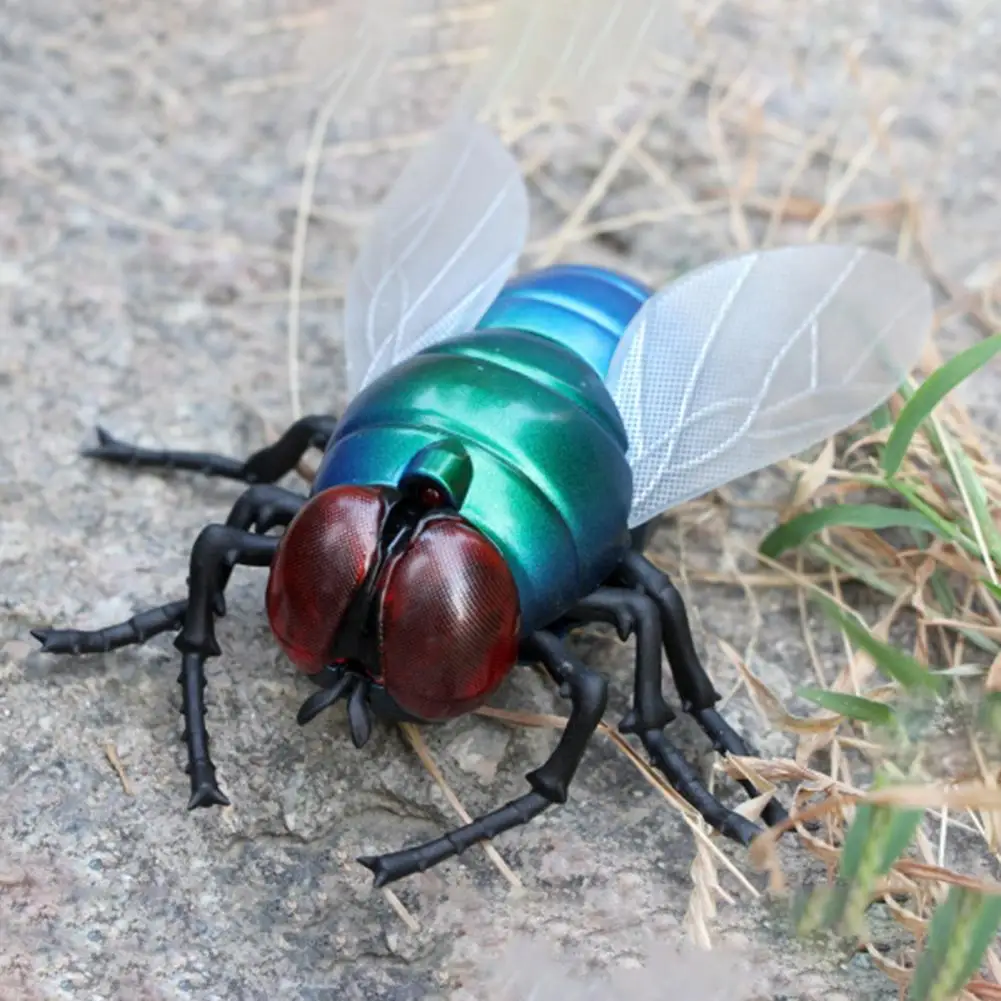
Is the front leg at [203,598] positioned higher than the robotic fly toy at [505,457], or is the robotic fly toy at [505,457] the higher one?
the robotic fly toy at [505,457]

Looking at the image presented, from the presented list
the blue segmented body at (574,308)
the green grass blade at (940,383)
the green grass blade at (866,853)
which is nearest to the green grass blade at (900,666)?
the green grass blade at (866,853)

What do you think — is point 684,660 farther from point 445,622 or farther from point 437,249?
point 437,249

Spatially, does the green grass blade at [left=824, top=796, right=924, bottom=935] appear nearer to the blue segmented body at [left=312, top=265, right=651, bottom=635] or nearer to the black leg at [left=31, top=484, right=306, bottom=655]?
the blue segmented body at [left=312, top=265, right=651, bottom=635]

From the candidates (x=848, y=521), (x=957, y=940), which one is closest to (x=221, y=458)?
(x=848, y=521)

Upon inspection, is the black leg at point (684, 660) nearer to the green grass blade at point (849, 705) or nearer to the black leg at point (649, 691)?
the black leg at point (649, 691)

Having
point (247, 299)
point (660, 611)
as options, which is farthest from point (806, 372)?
point (247, 299)

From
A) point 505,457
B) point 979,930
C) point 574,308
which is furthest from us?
point 574,308

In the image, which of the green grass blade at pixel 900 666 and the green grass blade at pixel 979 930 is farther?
the green grass blade at pixel 900 666
